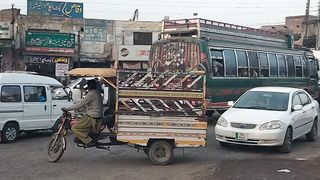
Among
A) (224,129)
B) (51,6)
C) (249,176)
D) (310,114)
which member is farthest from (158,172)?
(51,6)

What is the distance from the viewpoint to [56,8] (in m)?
36.8

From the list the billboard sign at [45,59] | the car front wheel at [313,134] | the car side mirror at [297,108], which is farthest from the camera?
the billboard sign at [45,59]

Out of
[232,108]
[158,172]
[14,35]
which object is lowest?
[158,172]

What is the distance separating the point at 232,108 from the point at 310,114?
91.0 inches

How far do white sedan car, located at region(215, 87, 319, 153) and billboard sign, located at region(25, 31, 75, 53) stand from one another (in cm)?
2410

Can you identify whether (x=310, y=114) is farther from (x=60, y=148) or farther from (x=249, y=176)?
(x=60, y=148)

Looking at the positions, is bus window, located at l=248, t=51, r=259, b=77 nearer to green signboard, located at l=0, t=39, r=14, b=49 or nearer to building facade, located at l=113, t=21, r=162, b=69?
building facade, located at l=113, t=21, r=162, b=69

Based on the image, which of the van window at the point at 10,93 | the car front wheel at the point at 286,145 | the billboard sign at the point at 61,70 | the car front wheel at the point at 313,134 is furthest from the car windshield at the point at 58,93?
the billboard sign at the point at 61,70

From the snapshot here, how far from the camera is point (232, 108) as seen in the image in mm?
11953

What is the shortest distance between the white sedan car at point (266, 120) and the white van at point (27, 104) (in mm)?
5219

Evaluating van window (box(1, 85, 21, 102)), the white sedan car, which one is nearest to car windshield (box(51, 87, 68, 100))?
van window (box(1, 85, 21, 102))

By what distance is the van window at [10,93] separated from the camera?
497 inches

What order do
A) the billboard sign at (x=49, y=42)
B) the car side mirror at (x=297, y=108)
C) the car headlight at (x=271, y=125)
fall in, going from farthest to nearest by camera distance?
the billboard sign at (x=49, y=42) → the car side mirror at (x=297, y=108) → the car headlight at (x=271, y=125)

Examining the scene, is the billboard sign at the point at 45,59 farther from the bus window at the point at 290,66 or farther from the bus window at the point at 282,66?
the bus window at the point at 282,66
